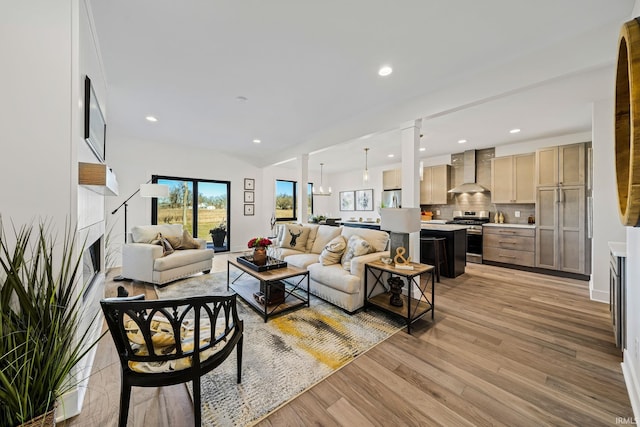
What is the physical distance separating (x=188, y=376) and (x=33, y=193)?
4.29 feet

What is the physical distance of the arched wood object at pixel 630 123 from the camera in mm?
778

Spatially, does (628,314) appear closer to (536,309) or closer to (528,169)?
(536,309)

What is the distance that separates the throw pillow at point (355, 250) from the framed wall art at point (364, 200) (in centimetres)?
543

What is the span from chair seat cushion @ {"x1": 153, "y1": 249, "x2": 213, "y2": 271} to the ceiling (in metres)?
2.32

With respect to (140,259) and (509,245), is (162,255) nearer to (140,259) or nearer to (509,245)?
(140,259)

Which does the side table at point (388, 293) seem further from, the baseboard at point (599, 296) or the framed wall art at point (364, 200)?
the framed wall art at point (364, 200)

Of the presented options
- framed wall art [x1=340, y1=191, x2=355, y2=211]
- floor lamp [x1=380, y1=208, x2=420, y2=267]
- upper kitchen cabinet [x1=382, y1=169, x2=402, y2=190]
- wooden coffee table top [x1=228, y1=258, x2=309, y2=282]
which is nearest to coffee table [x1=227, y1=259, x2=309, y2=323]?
wooden coffee table top [x1=228, y1=258, x2=309, y2=282]

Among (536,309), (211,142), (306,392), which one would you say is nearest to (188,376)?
(306,392)

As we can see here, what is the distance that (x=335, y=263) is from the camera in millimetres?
3291

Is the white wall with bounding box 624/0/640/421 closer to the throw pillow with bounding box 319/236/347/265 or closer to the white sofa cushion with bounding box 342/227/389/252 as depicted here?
the white sofa cushion with bounding box 342/227/389/252

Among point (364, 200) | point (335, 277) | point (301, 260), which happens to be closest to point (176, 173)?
point (301, 260)

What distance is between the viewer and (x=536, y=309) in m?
2.94

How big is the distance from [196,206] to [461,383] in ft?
20.4

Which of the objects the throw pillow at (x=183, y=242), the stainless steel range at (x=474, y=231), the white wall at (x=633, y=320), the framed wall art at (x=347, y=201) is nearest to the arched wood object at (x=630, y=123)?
the white wall at (x=633, y=320)
